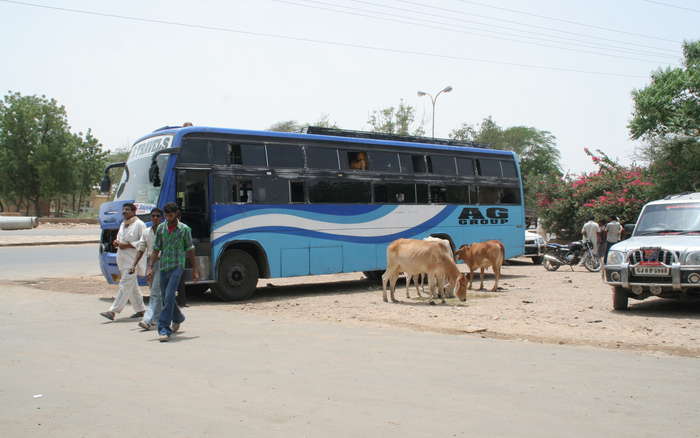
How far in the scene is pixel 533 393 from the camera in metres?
6.20

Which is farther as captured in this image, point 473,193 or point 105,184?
point 473,193

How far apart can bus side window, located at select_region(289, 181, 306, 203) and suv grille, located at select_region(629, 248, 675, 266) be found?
23.1 ft

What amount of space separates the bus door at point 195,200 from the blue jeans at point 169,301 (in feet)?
13.6

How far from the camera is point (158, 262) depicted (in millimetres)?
9930

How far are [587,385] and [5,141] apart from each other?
69.2 meters

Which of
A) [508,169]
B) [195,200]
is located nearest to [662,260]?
[195,200]

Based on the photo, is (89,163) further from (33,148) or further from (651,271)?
(651,271)

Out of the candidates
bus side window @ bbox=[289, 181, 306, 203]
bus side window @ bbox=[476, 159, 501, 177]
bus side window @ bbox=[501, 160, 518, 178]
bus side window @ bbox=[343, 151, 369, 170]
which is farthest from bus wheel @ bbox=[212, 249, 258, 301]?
bus side window @ bbox=[501, 160, 518, 178]

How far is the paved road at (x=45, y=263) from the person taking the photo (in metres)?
20.1

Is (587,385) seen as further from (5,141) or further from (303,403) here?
(5,141)

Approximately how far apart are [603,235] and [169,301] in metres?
16.1

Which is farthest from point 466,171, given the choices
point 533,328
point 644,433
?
point 644,433

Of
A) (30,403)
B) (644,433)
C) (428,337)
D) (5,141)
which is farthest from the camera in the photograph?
(5,141)

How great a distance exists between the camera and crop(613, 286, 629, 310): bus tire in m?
11.9
